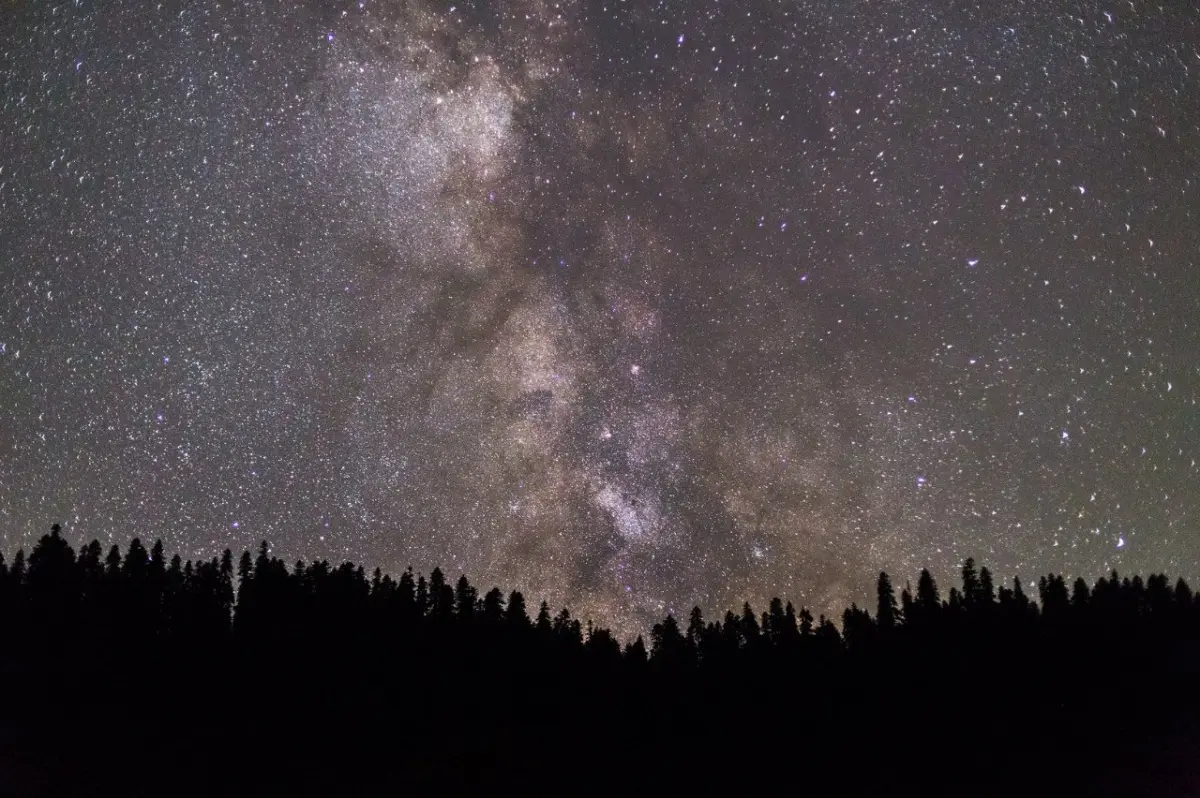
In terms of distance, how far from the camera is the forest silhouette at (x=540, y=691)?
186ft

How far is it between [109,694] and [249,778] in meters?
13.5

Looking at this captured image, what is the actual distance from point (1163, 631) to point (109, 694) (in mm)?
79659

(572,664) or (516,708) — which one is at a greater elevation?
(572,664)

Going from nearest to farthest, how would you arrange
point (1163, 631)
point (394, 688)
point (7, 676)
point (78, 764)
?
1. point (78, 764)
2. point (7, 676)
3. point (394, 688)
4. point (1163, 631)

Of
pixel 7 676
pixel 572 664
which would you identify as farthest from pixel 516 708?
pixel 7 676

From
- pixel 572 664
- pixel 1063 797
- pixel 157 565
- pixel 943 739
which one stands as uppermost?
pixel 157 565

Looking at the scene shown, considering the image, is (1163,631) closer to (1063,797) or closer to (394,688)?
(1063,797)

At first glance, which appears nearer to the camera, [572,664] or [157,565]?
[157,565]

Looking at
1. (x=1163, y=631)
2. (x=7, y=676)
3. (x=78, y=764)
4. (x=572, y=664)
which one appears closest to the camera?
(x=78, y=764)

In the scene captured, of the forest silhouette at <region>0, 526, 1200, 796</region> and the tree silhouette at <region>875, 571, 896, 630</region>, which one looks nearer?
the forest silhouette at <region>0, 526, 1200, 796</region>

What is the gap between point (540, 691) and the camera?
249 ft

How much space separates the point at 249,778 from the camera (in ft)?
176

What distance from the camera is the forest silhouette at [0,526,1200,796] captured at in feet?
186

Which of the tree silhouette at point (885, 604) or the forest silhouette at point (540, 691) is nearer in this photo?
the forest silhouette at point (540, 691)
